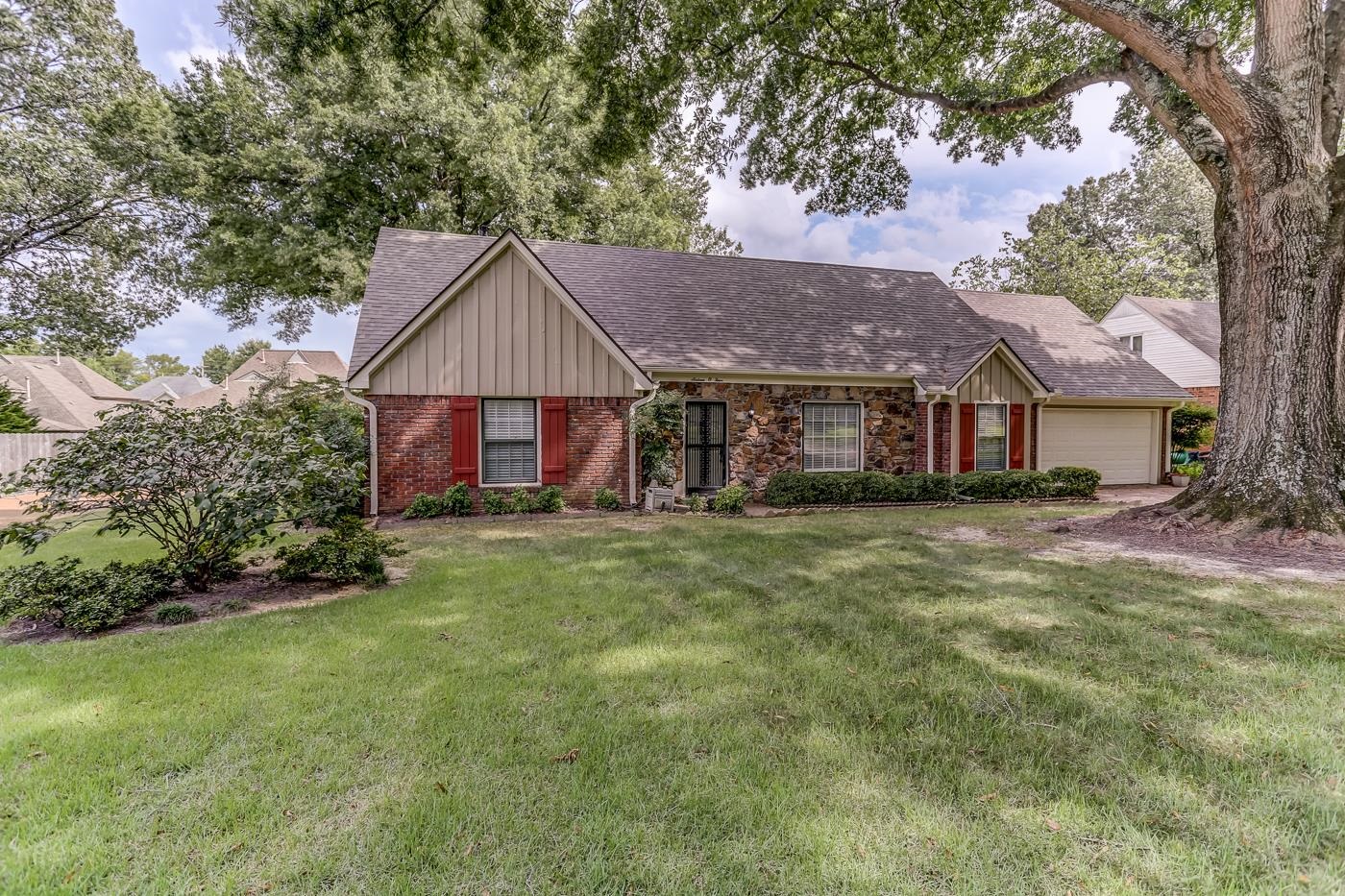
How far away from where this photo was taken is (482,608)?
5.03 meters

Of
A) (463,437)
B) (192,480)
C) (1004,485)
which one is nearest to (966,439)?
(1004,485)

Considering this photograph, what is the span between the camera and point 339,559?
19.3 ft

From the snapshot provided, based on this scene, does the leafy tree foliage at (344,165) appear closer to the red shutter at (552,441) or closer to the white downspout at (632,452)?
the white downspout at (632,452)

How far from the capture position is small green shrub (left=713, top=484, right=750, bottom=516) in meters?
10.7

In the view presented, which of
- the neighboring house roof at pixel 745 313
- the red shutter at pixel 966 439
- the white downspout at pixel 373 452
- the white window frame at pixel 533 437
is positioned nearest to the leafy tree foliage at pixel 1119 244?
the neighboring house roof at pixel 745 313

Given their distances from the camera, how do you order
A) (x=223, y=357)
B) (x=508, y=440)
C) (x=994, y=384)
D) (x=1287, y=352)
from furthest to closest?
(x=223, y=357), (x=994, y=384), (x=508, y=440), (x=1287, y=352)

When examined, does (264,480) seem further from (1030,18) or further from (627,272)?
(1030,18)

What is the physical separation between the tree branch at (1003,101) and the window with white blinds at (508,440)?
842 centimetres

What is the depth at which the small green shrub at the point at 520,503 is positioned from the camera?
34.8 feet

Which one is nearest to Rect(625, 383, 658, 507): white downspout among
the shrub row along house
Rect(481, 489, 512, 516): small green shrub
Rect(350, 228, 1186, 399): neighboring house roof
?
the shrub row along house

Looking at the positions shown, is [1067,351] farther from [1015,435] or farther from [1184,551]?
[1184,551]

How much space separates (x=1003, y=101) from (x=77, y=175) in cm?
2334

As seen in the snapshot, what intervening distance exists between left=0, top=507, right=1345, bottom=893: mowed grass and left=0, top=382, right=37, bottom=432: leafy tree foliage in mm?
21037

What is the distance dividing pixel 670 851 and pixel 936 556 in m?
5.87
